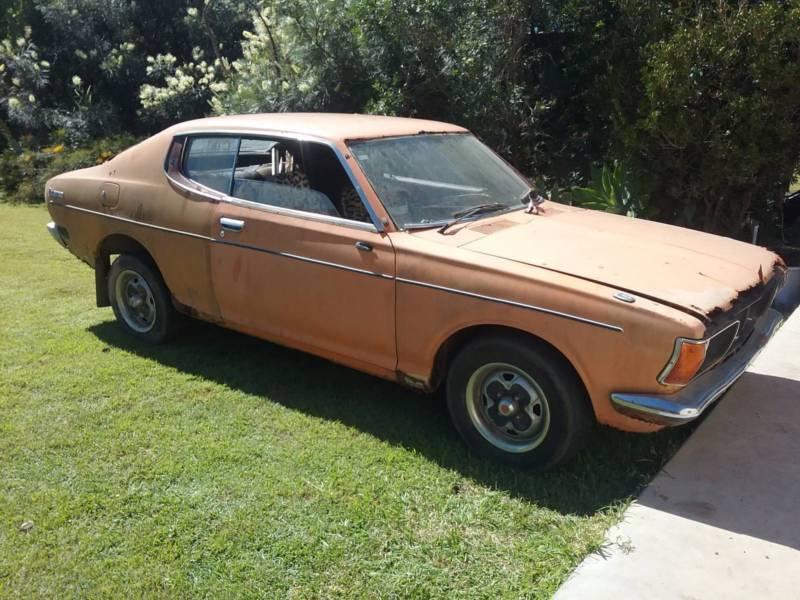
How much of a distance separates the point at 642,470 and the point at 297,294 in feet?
6.99

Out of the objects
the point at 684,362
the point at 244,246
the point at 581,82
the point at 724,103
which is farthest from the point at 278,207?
the point at 581,82

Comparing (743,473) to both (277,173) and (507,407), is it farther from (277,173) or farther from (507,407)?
(277,173)

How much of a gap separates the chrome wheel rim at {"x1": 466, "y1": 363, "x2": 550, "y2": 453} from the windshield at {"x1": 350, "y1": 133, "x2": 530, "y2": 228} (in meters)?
0.93

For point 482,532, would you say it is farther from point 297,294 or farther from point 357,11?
point 357,11

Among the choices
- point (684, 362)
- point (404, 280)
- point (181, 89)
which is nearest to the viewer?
point (684, 362)

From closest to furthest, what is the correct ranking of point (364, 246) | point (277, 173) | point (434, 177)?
point (364, 246) < point (434, 177) < point (277, 173)

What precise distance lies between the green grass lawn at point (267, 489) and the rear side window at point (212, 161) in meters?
1.29

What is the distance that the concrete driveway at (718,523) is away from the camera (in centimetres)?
Answer: 296

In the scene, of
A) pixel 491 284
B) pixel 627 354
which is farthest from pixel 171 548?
pixel 627 354

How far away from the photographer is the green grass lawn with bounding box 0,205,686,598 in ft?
10.2

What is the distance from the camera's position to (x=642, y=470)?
3857mm

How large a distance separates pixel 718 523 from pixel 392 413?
190 cm

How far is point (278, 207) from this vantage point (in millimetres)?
4484

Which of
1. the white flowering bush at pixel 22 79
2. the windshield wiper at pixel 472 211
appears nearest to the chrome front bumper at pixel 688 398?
the windshield wiper at pixel 472 211
